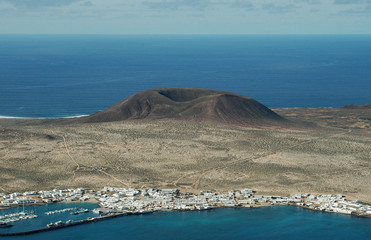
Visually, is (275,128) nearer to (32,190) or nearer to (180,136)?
(180,136)

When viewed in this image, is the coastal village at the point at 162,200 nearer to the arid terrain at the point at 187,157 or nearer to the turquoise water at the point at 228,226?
the turquoise water at the point at 228,226

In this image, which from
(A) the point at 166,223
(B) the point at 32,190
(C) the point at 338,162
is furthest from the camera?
(C) the point at 338,162

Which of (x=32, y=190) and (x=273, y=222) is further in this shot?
(x=32, y=190)

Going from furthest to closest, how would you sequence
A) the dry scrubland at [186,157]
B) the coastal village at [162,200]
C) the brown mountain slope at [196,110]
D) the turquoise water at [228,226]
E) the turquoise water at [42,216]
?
the brown mountain slope at [196,110]
the dry scrubland at [186,157]
the coastal village at [162,200]
the turquoise water at [42,216]
the turquoise water at [228,226]

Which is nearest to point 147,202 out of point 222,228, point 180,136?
point 222,228

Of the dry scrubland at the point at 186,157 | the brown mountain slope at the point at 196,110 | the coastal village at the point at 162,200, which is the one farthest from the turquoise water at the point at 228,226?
the brown mountain slope at the point at 196,110
